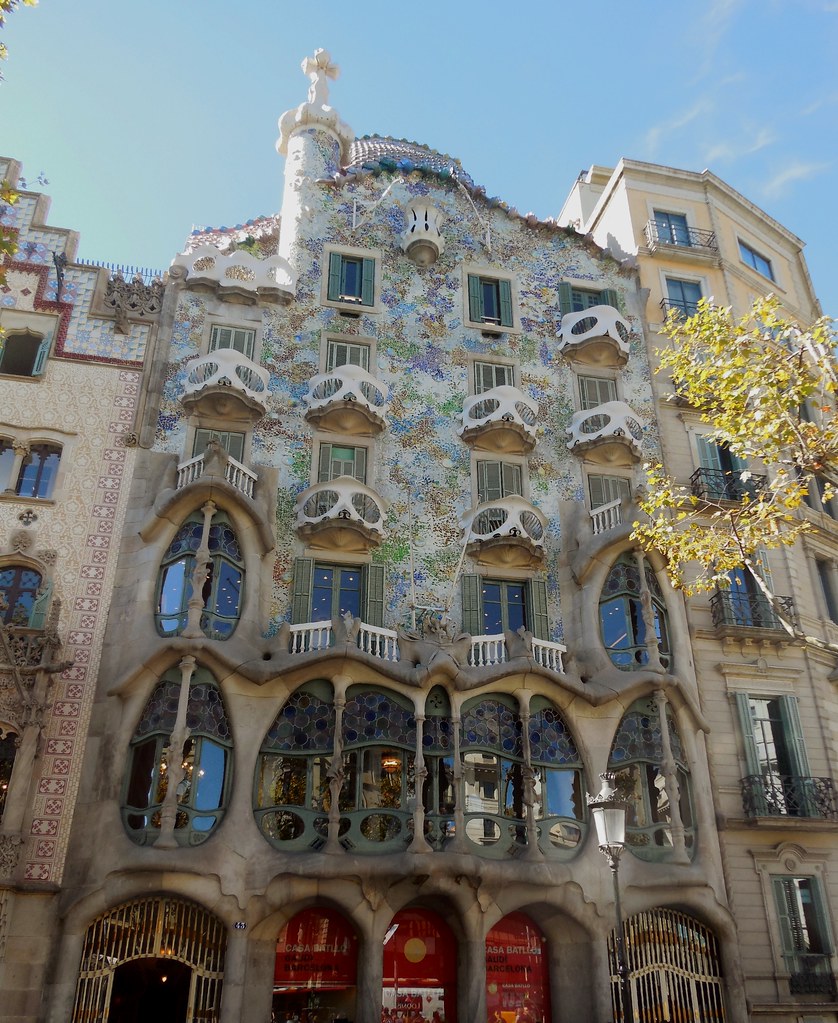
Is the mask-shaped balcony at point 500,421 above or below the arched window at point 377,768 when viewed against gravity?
above

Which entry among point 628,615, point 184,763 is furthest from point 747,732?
point 184,763

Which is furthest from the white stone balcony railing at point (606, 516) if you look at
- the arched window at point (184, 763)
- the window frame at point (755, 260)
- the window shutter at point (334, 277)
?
the window frame at point (755, 260)

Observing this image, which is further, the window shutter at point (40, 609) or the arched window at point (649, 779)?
the arched window at point (649, 779)

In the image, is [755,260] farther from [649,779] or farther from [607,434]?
[649,779]

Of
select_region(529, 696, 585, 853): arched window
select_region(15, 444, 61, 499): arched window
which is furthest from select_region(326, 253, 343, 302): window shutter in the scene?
select_region(529, 696, 585, 853): arched window

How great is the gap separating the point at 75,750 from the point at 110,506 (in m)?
5.14

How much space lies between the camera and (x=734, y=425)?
1454cm

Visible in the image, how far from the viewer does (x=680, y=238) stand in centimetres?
2736

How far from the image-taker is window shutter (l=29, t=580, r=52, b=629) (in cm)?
1792

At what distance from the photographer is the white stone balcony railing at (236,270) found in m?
22.8

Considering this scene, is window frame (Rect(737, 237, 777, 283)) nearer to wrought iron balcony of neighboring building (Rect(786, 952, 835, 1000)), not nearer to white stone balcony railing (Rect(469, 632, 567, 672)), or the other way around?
white stone balcony railing (Rect(469, 632, 567, 672))

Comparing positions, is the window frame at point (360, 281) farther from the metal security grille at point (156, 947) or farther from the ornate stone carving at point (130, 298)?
the metal security grille at point (156, 947)

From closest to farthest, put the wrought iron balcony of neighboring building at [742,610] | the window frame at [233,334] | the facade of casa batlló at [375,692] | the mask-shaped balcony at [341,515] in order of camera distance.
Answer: the facade of casa batlló at [375,692] < the mask-shaped balcony at [341,515] < the wrought iron balcony of neighboring building at [742,610] < the window frame at [233,334]

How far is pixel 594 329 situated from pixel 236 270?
929cm
